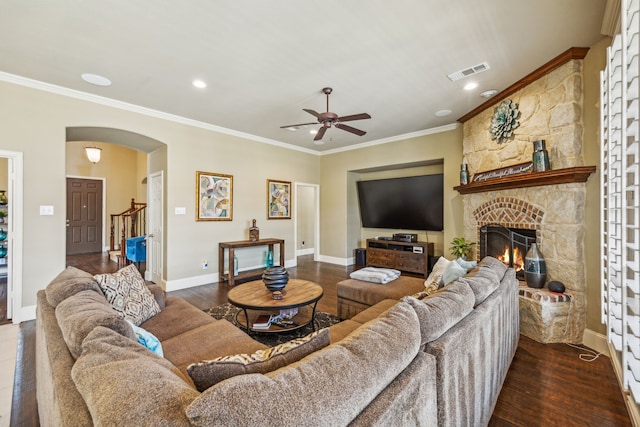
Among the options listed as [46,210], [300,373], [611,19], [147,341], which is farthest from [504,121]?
[46,210]

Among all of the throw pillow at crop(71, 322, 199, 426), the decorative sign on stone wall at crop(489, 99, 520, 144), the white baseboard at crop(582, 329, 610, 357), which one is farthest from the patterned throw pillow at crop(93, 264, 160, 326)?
the decorative sign on stone wall at crop(489, 99, 520, 144)

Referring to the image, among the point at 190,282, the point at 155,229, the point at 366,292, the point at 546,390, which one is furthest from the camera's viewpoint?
the point at 155,229

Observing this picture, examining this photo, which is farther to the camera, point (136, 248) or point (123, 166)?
point (123, 166)

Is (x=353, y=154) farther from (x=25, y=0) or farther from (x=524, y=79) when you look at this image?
(x=25, y=0)

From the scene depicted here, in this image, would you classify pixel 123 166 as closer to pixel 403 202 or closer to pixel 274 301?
pixel 403 202

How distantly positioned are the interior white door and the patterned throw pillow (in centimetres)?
269

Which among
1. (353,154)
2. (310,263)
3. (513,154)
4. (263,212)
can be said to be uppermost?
(353,154)

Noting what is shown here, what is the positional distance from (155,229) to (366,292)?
13.4 ft

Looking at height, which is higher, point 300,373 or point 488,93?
point 488,93

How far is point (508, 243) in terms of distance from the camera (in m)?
3.78

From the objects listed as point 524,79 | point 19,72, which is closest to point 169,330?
point 19,72

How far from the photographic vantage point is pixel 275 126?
198 inches

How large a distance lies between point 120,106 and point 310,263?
4.74 meters

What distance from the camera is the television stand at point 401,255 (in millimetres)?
5332
